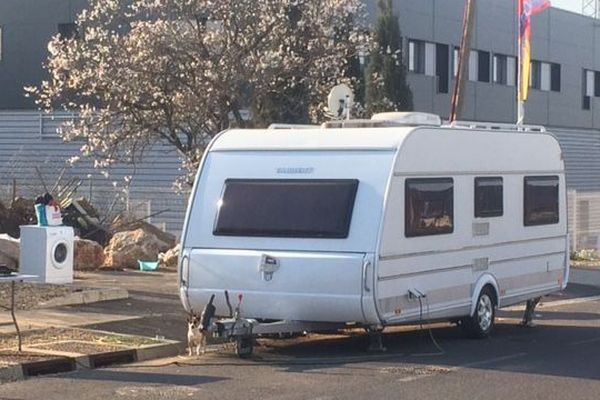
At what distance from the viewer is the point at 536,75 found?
47.2 m

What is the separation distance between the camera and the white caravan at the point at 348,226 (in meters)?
12.8

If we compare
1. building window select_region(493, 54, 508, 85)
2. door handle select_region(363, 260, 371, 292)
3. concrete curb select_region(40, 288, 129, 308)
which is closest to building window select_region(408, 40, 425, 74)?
building window select_region(493, 54, 508, 85)

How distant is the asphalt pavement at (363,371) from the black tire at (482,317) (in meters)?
0.20

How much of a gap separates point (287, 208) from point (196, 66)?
23.9 feet

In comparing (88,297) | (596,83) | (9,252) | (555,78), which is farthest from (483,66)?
(88,297)

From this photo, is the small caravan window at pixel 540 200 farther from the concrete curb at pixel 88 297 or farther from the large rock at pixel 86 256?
the large rock at pixel 86 256

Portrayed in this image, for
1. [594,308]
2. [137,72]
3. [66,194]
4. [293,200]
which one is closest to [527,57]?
[594,308]

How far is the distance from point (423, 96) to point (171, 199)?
1399 cm

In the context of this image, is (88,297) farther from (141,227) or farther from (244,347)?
(141,227)

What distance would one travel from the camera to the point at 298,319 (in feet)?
42.2

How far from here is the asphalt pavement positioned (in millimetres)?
10688

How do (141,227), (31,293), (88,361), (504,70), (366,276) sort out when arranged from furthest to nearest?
(504,70)
(141,227)
(31,293)
(366,276)
(88,361)

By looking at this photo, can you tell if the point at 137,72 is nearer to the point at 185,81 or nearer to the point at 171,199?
the point at 185,81

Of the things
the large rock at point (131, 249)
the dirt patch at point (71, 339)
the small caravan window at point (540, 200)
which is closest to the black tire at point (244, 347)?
the dirt patch at point (71, 339)
